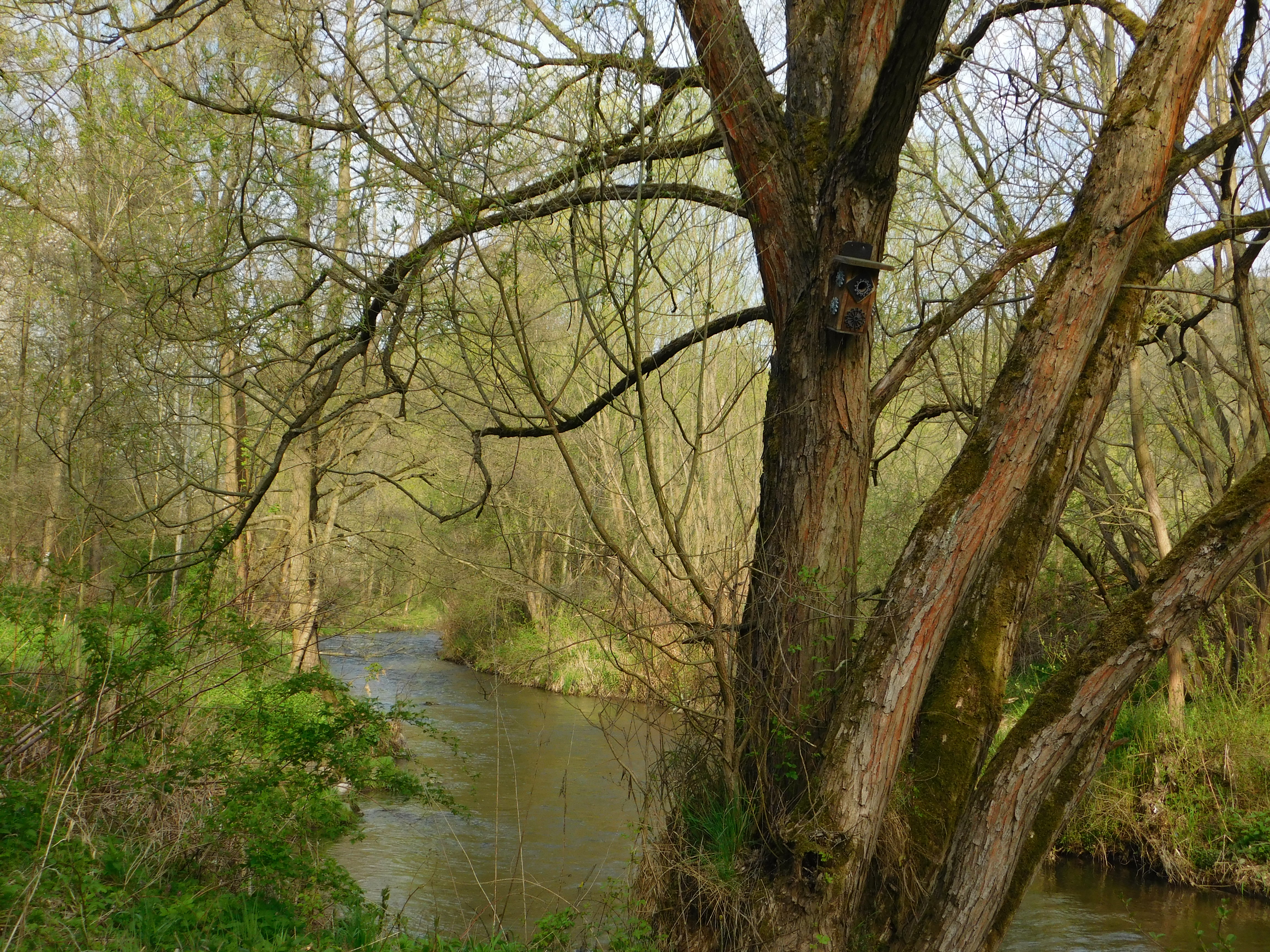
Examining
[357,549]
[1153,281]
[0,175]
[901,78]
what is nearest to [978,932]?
[1153,281]

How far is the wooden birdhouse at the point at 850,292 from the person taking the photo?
3930mm

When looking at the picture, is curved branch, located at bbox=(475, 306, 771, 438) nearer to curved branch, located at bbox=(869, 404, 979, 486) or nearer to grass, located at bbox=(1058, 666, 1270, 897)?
curved branch, located at bbox=(869, 404, 979, 486)

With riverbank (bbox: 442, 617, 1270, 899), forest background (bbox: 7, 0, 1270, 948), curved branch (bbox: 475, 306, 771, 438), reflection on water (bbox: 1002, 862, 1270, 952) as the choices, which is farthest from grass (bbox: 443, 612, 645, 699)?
curved branch (bbox: 475, 306, 771, 438)

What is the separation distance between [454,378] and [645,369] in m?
4.25

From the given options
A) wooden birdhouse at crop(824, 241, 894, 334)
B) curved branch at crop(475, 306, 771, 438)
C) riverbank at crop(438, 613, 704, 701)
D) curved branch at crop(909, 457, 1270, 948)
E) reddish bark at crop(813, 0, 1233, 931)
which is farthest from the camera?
curved branch at crop(475, 306, 771, 438)

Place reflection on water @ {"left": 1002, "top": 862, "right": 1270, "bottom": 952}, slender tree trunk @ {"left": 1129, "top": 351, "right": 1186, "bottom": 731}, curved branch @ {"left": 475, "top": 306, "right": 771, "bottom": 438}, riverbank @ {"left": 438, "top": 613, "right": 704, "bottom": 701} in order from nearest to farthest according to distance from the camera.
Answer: riverbank @ {"left": 438, "top": 613, "right": 704, "bottom": 701}, curved branch @ {"left": 475, "top": 306, "right": 771, "bottom": 438}, reflection on water @ {"left": 1002, "top": 862, "right": 1270, "bottom": 952}, slender tree trunk @ {"left": 1129, "top": 351, "right": 1186, "bottom": 731}

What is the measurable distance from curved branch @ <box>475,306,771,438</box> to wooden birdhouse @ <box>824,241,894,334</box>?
597 mm

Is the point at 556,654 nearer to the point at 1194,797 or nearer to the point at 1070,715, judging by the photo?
the point at 1194,797

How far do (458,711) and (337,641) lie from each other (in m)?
3.84

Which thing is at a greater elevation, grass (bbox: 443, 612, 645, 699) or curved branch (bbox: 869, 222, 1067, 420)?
curved branch (bbox: 869, 222, 1067, 420)

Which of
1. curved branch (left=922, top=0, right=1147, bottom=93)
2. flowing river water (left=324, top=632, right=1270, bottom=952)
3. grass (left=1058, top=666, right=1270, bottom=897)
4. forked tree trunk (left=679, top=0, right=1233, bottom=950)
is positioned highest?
curved branch (left=922, top=0, right=1147, bottom=93)

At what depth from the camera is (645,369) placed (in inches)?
188

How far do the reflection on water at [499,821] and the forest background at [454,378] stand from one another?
961 millimetres

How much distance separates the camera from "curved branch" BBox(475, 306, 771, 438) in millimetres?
4527
